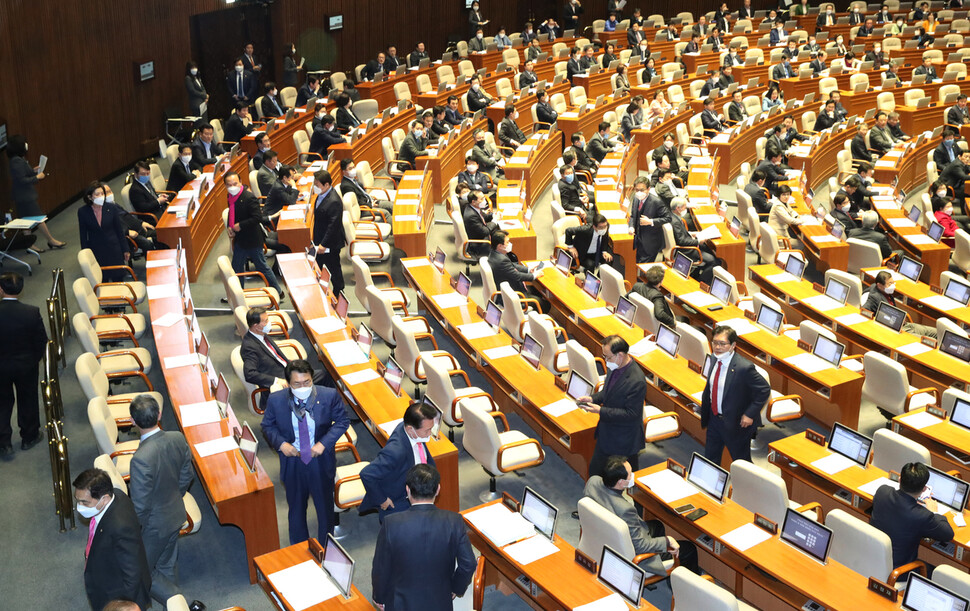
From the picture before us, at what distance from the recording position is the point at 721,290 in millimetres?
10398

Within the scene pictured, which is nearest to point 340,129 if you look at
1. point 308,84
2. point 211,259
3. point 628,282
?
point 308,84

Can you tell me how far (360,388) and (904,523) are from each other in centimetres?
416

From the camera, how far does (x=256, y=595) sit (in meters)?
6.60

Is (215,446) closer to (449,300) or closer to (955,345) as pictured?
(449,300)

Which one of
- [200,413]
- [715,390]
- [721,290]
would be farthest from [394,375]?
[721,290]

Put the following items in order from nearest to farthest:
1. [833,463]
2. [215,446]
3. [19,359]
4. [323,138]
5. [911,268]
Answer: [215,446], [833,463], [19,359], [911,268], [323,138]

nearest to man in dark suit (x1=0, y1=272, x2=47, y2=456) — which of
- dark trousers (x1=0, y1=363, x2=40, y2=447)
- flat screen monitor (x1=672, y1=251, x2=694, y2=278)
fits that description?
dark trousers (x1=0, y1=363, x2=40, y2=447)

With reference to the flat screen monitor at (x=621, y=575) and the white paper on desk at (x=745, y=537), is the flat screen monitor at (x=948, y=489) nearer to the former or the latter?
the white paper on desk at (x=745, y=537)

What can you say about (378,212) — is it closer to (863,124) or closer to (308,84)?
(308,84)

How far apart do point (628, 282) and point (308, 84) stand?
8.20 metres

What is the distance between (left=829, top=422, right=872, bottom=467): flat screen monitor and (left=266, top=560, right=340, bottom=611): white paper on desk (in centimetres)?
397

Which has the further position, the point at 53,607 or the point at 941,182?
the point at 941,182

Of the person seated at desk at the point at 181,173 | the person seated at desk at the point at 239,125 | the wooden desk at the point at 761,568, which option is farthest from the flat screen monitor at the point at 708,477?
the person seated at desk at the point at 239,125

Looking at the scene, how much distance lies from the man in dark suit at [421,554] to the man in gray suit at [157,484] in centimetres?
159
